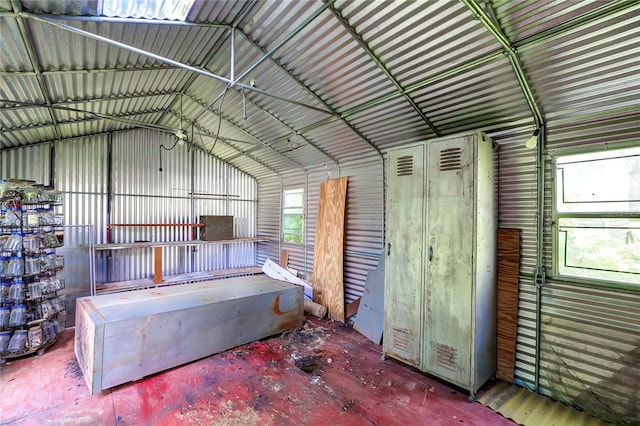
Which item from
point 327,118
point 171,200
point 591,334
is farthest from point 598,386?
point 171,200

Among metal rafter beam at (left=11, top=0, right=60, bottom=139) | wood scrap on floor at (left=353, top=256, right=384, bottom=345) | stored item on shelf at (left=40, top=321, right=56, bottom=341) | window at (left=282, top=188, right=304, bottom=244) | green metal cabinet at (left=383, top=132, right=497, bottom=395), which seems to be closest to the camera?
metal rafter beam at (left=11, top=0, right=60, bottom=139)

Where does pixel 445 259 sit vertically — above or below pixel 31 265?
above

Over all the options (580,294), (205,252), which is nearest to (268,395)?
(580,294)

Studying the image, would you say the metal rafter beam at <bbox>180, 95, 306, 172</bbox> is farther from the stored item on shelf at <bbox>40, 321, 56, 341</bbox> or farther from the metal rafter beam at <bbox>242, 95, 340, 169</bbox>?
the stored item on shelf at <bbox>40, 321, 56, 341</bbox>

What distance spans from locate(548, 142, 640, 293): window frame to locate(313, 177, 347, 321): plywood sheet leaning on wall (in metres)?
3.51

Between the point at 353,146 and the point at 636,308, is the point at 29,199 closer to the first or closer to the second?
the point at 353,146

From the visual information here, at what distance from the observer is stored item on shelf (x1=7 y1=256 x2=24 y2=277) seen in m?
4.01

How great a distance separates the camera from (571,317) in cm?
333

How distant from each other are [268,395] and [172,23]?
4.53 metres

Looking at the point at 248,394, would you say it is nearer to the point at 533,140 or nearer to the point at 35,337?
the point at 35,337

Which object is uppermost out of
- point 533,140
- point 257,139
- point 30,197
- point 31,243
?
point 257,139

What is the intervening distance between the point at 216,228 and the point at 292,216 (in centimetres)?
213

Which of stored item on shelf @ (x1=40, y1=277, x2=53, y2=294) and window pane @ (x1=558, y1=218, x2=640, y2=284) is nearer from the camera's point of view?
window pane @ (x1=558, y1=218, x2=640, y2=284)

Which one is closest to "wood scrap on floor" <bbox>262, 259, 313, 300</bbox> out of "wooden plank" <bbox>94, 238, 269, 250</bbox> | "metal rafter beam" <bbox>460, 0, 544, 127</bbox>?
"wooden plank" <bbox>94, 238, 269, 250</bbox>
